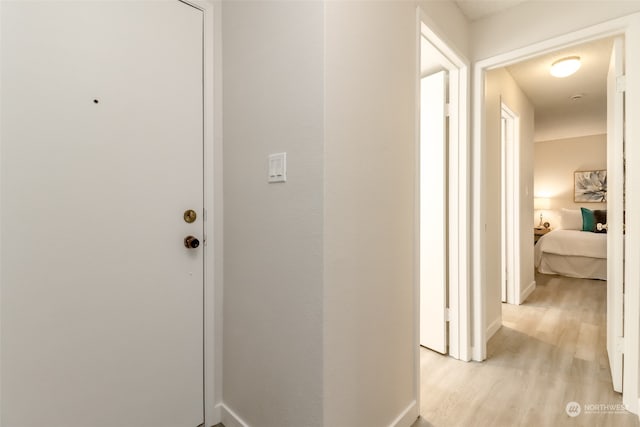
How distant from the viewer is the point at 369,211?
1.32m

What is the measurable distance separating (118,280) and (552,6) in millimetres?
2791

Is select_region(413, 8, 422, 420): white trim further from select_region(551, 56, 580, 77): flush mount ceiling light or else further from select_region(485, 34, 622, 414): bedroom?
select_region(551, 56, 580, 77): flush mount ceiling light

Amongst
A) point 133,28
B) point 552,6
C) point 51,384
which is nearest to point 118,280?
point 51,384

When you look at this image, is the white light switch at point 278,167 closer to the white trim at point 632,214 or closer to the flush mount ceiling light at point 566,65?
the white trim at point 632,214

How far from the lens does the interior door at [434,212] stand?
2.31 meters

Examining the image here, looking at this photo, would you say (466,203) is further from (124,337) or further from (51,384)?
(51,384)

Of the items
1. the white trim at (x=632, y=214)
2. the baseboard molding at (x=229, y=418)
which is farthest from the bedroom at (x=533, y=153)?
the baseboard molding at (x=229, y=418)

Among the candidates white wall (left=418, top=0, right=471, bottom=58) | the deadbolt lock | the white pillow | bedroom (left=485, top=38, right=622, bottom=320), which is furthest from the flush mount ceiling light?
the white pillow

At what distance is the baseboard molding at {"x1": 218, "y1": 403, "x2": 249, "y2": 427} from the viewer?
1.47 metres

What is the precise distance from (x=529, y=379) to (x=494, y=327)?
0.78 m

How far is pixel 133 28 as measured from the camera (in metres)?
1.30

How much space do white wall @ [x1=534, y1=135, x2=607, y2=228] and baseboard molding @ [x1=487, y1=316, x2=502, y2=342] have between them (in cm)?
510

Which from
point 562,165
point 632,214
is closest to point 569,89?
point 632,214

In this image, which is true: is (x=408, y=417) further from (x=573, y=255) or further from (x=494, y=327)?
(x=573, y=255)
